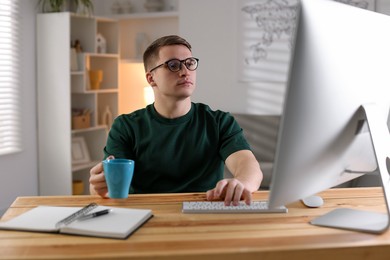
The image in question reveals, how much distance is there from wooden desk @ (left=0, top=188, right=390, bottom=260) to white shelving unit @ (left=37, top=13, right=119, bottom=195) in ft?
11.5

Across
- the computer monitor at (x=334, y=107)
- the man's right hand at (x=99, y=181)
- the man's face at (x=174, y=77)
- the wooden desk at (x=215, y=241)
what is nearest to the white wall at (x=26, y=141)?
the man's face at (x=174, y=77)

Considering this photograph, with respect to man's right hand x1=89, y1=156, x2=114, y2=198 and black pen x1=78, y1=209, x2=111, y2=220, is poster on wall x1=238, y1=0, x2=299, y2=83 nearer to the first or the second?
man's right hand x1=89, y1=156, x2=114, y2=198

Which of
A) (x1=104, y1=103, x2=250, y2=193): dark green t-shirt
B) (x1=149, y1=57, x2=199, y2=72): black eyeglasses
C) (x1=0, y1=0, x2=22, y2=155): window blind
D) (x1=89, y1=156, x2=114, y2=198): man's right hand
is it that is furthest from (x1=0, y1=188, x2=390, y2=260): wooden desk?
(x1=0, y1=0, x2=22, y2=155): window blind

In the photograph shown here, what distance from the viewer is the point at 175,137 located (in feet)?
6.77

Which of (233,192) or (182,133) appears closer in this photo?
(233,192)

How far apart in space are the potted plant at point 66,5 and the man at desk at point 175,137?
3.15 metres

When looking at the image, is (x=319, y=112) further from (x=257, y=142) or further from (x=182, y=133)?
(x=257, y=142)

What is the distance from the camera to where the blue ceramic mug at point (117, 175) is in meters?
1.51

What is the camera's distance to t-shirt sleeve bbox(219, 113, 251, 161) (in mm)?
2031

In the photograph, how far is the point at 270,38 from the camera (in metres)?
5.10

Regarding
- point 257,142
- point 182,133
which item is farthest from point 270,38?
point 182,133

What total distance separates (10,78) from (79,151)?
1020mm

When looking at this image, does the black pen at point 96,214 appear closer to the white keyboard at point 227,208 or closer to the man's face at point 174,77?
the white keyboard at point 227,208

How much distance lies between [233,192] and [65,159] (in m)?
3.62
